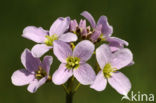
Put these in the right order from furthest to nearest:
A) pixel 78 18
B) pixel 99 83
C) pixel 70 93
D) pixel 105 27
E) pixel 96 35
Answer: pixel 78 18 → pixel 105 27 → pixel 96 35 → pixel 70 93 → pixel 99 83

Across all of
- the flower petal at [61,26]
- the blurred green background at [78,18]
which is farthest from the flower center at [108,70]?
the blurred green background at [78,18]

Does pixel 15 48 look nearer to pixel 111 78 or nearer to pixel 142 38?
pixel 142 38

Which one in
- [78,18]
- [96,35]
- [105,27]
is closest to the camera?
[96,35]

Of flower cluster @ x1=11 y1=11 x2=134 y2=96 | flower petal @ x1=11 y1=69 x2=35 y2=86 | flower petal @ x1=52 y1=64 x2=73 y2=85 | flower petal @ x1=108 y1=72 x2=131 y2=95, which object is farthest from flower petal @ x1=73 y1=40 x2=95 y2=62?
flower petal @ x1=11 y1=69 x2=35 y2=86

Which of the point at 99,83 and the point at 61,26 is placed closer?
the point at 99,83

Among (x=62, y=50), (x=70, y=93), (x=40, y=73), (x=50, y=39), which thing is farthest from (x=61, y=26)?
(x=70, y=93)

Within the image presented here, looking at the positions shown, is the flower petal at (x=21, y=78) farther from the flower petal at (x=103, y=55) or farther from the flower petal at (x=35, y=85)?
the flower petal at (x=103, y=55)

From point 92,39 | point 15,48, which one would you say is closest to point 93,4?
point 15,48

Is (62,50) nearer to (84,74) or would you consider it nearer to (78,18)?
(84,74)
